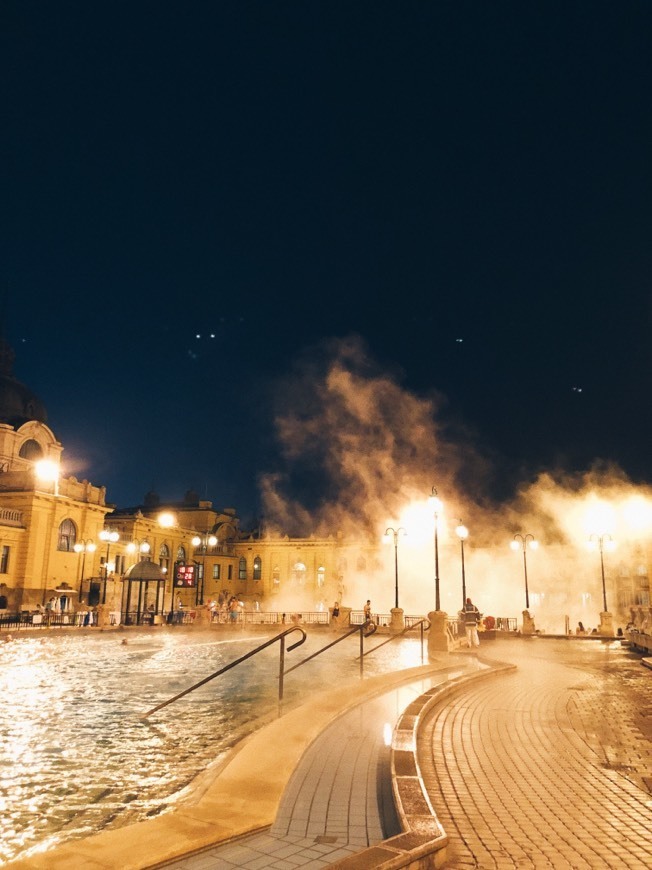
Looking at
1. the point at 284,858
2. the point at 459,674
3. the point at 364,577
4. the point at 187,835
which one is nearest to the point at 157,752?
the point at 187,835

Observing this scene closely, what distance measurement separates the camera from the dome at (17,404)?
5204 cm

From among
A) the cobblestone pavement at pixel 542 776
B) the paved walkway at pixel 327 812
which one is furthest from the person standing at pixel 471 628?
the paved walkway at pixel 327 812

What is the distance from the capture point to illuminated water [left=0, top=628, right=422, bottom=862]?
5387 millimetres

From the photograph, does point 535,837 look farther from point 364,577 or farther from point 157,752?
point 364,577

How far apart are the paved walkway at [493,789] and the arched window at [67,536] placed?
137 feet

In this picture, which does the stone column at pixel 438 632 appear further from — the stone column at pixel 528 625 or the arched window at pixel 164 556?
the arched window at pixel 164 556

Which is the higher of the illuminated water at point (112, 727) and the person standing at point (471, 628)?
the person standing at point (471, 628)

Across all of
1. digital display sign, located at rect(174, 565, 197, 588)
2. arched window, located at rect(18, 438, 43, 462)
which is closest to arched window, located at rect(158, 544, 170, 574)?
arched window, located at rect(18, 438, 43, 462)

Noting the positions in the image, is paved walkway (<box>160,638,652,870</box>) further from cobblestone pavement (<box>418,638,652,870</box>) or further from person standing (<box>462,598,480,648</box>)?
person standing (<box>462,598,480,648</box>)

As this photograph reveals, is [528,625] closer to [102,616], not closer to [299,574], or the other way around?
[102,616]

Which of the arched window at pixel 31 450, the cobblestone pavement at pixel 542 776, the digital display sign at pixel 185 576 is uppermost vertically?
the arched window at pixel 31 450

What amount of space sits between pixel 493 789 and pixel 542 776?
744 mm

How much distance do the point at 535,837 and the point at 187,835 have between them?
2481 mm

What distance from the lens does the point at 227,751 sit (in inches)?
290
